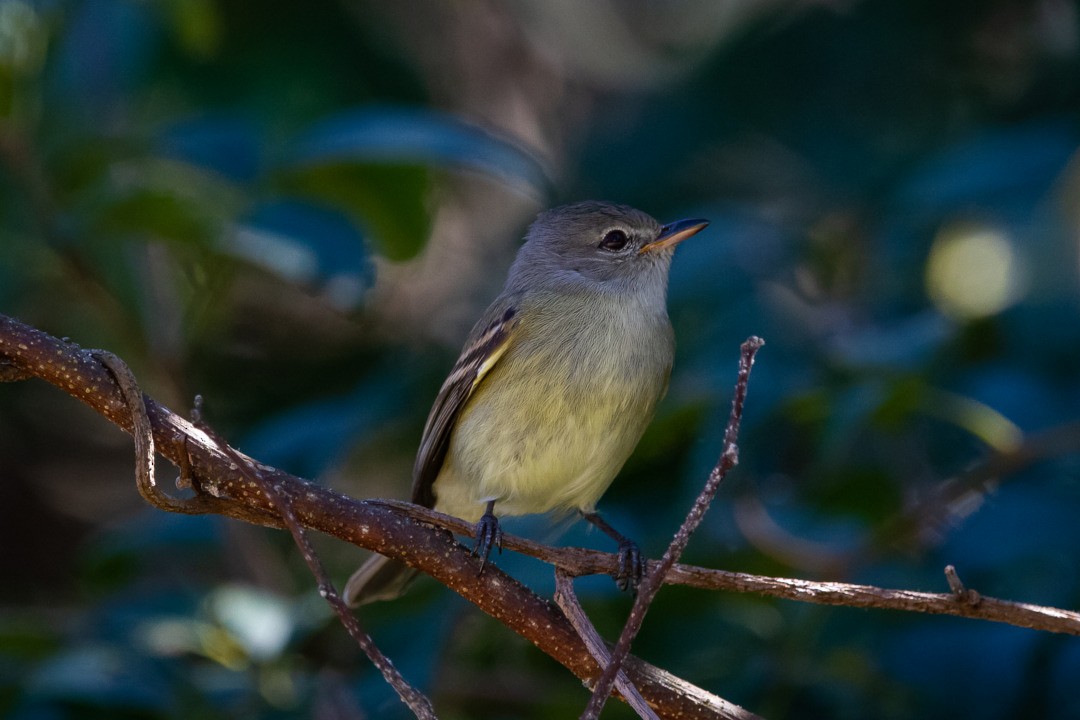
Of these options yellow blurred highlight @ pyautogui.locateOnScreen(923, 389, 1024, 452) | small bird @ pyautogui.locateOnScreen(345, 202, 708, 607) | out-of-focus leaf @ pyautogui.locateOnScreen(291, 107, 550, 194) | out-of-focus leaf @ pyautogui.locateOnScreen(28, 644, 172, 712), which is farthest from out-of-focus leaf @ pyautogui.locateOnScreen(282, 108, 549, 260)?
out-of-focus leaf @ pyautogui.locateOnScreen(28, 644, 172, 712)

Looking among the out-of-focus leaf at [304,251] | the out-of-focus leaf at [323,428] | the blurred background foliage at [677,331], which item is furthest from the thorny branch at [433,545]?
the out-of-focus leaf at [304,251]

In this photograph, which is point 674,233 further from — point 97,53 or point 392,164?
point 97,53

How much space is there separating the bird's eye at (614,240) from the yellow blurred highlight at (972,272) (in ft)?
3.42

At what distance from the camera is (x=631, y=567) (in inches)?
120

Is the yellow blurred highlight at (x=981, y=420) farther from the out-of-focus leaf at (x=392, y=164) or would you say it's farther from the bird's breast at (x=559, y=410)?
the out-of-focus leaf at (x=392, y=164)

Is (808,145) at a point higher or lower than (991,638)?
higher

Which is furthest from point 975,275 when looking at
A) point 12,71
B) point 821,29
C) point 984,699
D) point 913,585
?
point 12,71

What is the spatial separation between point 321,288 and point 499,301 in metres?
0.55

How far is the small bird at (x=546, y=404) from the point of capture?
334 cm

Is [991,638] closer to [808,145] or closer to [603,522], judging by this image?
[603,522]

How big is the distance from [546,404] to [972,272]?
5.32 ft

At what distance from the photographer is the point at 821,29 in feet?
17.4

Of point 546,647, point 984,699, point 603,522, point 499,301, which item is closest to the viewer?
point 546,647

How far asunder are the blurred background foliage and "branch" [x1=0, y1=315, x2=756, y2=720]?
3.35 ft
